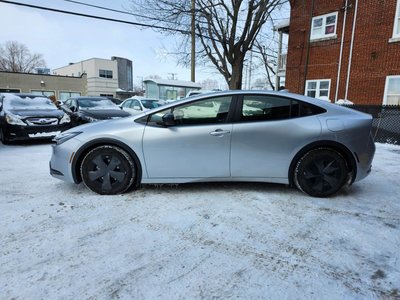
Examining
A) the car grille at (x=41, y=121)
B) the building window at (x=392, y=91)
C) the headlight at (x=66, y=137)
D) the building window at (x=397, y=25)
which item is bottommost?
the car grille at (x=41, y=121)

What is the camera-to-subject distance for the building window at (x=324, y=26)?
44.7 ft

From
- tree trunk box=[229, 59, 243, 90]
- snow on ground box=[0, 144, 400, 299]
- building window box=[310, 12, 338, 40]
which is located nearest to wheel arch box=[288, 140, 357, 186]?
snow on ground box=[0, 144, 400, 299]

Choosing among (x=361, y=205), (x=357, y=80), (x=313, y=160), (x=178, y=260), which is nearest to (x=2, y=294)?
(x=178, y=260)

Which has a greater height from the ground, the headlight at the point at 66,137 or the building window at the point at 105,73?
the building window at the point at 105,73

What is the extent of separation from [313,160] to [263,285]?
2.03m

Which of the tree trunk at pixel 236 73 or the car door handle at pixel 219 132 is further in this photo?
the tree trunk at pixel 236 73

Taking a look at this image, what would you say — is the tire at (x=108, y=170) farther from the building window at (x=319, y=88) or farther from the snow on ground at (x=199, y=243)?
the building window at (x=319, y=88)

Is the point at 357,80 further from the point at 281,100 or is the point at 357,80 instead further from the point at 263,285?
the point at 263,285

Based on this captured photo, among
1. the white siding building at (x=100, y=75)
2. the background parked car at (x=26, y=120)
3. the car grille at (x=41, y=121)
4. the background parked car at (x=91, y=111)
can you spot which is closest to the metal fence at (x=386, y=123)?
the background parked car at (x=91, y=111)

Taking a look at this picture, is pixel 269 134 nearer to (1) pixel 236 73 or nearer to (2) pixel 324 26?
(1) pixel 236 73

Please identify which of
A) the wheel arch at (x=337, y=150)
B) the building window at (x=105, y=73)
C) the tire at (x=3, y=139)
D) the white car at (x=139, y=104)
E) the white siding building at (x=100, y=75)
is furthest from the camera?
the building window at (x=105, y=73)

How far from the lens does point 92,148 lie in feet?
11.7

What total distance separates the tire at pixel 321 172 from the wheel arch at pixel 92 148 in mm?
2067

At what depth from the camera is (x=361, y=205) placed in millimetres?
3352
